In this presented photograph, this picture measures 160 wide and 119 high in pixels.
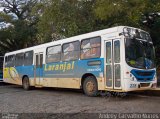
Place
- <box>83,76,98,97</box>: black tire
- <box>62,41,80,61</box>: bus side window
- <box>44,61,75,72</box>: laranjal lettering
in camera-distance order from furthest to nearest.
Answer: <box>44,61,75,72</box>: laranjal lettering, <box>62,41,80,61</box>: bus side window, <box>83,76,98,97</box>: black tire

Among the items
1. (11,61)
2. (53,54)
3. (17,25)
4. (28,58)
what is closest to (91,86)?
(53,54)

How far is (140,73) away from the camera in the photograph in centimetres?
1205

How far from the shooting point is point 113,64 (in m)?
12.2

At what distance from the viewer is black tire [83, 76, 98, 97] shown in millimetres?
13152

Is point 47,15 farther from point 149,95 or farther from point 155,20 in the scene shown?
point 149,95

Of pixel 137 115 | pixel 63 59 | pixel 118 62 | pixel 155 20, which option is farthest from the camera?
pixel 155 20

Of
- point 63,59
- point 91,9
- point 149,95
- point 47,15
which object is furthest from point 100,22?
point 149,95

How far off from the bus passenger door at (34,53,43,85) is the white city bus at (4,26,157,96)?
30.4 inches

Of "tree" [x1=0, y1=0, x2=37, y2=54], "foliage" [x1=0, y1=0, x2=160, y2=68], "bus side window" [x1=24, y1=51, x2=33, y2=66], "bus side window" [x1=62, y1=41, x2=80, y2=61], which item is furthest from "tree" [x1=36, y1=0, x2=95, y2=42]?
"tree" [x1=0, y1=0, x2=37, y2=54]

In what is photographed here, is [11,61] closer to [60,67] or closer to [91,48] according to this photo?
[60,67]

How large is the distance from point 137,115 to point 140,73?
3.80 m

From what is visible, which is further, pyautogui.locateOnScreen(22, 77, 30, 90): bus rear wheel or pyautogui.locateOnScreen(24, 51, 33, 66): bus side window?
pyautogui.locateOnScreen(22, 77, 30, 90): bus rear wheel

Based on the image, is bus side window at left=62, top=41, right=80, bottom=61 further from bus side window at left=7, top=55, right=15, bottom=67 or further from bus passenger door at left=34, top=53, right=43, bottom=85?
bus side window at left=7, top=55, right=15, bottom=67

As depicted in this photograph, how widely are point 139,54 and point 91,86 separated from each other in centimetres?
265
